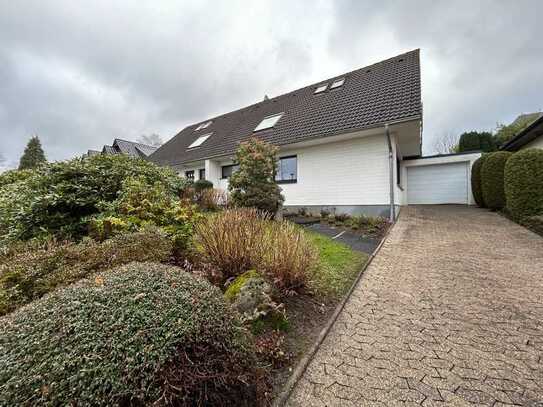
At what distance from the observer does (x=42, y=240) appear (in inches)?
149

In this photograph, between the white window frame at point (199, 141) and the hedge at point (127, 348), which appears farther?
the white window frame at point (199, 141)

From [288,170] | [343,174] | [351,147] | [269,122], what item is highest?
[269,122]

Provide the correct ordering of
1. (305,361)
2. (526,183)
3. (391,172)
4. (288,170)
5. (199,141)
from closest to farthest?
(305,361)
(526,183)
(391,172)
(288,170)
(199,141)

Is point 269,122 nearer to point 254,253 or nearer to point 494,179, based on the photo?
point 494,179

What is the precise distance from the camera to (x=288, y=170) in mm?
11109

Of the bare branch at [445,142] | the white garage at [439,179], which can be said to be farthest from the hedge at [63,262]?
the bare branch at [445,142]

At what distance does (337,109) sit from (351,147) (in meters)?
2.11

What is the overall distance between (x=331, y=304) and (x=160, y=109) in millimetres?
29765

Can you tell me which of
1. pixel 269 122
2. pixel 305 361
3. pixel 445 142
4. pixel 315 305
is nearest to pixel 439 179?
pixel 269 122

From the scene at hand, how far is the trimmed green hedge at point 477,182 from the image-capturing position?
11.1m

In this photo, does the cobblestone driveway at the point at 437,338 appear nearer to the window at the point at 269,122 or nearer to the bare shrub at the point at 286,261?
the bare shrub at the point at 286,261

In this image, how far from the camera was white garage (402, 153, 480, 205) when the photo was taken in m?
12.9

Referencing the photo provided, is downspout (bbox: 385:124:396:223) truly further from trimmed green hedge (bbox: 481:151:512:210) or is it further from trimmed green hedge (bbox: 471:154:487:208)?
trimmed green hedge (bbox: 471:154:487:208)

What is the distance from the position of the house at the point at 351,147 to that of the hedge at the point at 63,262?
7.54 m
